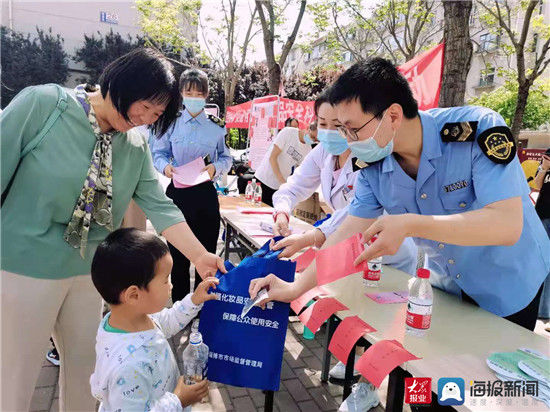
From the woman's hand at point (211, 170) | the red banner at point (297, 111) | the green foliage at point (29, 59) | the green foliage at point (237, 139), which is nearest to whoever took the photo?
the woman's hand at point (211, 170)

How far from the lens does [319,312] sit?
64.2 inches

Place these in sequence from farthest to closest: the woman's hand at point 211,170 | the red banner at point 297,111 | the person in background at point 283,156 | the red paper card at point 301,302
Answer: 1. the red banner at point 297,111
2. the person in background at point 283,156
3. the woman's hand at point 211,170
4. the red paper card at point 301,302

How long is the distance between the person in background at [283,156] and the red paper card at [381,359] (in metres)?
3.66

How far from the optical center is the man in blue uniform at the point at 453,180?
130 centimetres

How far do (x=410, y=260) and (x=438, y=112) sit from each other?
1084 millimetres

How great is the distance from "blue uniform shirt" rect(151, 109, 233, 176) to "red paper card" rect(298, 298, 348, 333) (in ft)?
6.49

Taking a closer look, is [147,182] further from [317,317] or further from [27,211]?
[317,317]

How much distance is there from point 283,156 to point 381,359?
3791 millimetres

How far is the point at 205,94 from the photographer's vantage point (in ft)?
10.3

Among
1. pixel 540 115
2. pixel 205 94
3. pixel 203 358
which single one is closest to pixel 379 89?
pixel 203 358

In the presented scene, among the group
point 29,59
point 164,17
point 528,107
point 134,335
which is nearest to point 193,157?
point 134,335

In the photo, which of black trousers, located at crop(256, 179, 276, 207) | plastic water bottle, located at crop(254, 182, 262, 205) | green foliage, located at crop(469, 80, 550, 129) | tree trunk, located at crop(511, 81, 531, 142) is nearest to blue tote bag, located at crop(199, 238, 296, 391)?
plastic water bottle, located at crop(254, 182, 262, 205)

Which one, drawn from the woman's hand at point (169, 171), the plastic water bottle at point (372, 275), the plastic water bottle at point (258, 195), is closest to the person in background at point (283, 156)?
the plastic water bottle at point (258, 195)

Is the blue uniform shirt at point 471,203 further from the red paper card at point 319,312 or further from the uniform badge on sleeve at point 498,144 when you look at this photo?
the red paper card at point 319,312
